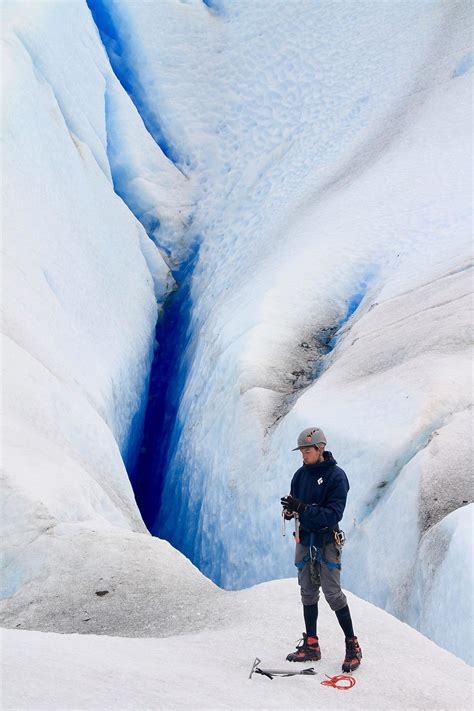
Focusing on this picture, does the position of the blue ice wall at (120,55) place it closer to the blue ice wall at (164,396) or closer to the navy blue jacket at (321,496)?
the blue ice wall at (164,396)

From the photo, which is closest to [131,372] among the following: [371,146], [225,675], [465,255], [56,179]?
[56,179]

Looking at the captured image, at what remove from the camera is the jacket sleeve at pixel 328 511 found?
4297mm

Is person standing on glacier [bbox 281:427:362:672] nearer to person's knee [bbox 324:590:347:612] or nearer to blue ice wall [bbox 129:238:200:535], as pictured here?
person's knee [bbox 324:590:347:612]

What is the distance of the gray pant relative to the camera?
14.3 feet

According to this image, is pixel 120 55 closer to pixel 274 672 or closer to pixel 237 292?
pixel 237 292

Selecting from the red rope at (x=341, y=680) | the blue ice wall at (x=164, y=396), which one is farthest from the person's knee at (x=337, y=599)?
the blue ice wall at (x=164, y=396)

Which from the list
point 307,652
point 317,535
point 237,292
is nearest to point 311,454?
point 317,535

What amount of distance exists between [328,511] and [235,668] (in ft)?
3.17

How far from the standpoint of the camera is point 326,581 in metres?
4.38

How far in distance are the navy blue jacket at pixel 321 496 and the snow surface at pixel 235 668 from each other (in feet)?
2.45

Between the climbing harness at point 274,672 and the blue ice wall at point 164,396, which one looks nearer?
the climbing harness at point 274,672

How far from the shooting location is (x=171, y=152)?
19.4 m

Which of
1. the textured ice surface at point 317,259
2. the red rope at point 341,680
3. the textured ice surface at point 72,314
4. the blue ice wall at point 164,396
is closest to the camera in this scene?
the red rope at point 341,680

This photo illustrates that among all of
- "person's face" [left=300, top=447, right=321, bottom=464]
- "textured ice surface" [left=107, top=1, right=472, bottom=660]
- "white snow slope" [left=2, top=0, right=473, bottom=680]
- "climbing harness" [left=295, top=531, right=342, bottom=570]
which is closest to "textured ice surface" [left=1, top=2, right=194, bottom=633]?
"white snow slope" [left=2, top=0, right=473, bottom=680]
